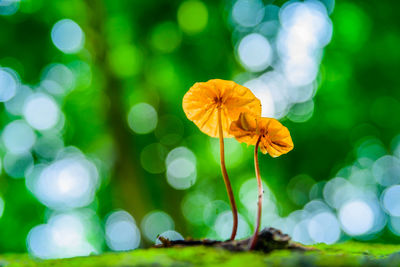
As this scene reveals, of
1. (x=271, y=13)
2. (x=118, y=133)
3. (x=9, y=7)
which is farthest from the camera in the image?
(x=271, y=13)

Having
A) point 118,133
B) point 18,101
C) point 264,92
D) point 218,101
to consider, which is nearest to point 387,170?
point 264,92

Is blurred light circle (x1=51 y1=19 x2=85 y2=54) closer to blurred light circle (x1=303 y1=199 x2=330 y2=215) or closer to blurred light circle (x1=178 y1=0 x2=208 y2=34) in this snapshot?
blurred light circle (x1=178 y1=0 x2=208 y2=34)

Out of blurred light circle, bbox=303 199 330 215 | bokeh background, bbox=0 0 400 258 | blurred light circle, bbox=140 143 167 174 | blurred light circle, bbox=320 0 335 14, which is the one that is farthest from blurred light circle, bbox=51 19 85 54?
blurred light circle, bbox=303 199 330 215

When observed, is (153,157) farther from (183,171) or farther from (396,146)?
(396,146)

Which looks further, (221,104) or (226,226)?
(226,226)

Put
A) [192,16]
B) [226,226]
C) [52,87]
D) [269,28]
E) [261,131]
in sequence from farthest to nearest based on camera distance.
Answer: [226,226]
[52,87]
[269,28]
[192,16]
[261,131]

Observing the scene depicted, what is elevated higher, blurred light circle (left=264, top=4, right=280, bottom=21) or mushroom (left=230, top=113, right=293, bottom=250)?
blurred light circle (left=264, top=4, right=280, bottom=21)

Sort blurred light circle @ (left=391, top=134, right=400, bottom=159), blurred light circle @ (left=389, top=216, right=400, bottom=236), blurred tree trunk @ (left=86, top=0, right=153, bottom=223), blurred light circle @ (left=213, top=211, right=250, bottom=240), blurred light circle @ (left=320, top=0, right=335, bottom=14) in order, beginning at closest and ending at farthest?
blurred tree trunk @ (left=86, top=0, right=153, bottom=223), blurred light circle @ (left=320, top=0, right=335, bottom=14), blurred light circle @ (left=391, top=134, right=400, bottom=159), blurred light circle @ (left=389, top=216, right=400, bottom=236), blurred light circle @ (left=213, top=211, right=250, bottom=240)

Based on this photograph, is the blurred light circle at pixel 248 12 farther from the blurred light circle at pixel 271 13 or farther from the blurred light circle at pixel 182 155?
the blurred light circle at pixel 182 155

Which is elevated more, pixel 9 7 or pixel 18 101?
pixel 9 7
